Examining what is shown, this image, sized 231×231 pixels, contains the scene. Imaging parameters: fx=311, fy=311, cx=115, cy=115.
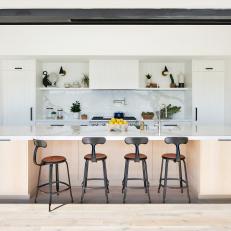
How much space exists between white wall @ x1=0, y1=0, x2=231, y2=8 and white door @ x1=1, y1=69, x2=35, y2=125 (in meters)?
2.37

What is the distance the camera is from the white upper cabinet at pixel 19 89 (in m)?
6.93

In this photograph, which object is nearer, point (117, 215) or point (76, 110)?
point (117, 215)

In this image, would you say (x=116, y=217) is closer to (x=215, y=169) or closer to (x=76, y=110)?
(x=215, y=169)

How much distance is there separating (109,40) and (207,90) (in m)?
2.46

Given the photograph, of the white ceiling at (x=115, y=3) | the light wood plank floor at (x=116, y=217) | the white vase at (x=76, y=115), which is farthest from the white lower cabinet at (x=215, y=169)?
the white vase at (x=76, y=115)

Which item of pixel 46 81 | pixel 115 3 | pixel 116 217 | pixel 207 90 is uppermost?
pixel 115 3

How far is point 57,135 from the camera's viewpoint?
13.9 feet

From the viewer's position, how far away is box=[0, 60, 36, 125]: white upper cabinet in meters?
6.93

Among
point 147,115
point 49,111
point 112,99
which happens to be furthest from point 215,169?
point 49,111

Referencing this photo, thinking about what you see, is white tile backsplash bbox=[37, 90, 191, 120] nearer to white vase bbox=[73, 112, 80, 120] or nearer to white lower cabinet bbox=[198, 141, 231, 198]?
white vase bbox=[73, 112, 80, 120]

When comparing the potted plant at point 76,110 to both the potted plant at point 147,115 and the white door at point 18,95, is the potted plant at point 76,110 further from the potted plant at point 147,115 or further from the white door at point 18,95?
the potted plant at point 147,115

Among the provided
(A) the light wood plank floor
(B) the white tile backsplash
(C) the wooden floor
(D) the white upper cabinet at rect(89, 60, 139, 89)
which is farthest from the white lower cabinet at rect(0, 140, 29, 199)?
(B) the white tile backsplash

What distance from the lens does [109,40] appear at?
6.30 meters

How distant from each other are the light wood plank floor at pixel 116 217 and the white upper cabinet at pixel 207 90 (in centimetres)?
311
